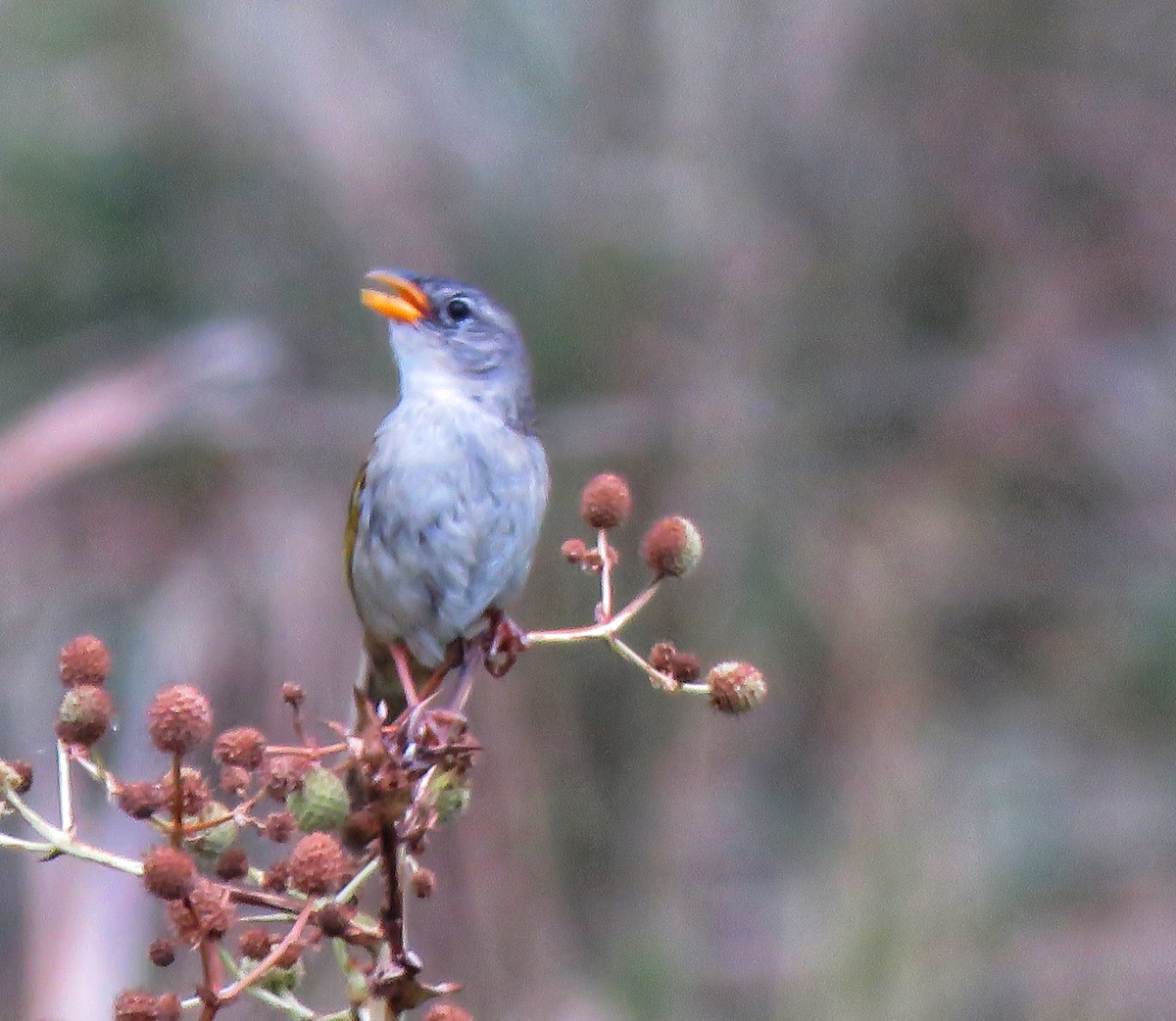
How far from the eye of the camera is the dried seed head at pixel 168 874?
1434mm

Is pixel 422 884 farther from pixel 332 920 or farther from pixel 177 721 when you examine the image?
pixel 177 721

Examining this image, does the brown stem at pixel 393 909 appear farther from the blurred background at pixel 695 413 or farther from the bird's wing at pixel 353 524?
the blurred background at pixel 695 413

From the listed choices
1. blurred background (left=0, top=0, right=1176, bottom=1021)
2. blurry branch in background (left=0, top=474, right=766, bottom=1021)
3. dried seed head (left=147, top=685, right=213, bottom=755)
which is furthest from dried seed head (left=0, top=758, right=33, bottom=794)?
blurred background (left=0, top=0, right=1176, bottom=1021)

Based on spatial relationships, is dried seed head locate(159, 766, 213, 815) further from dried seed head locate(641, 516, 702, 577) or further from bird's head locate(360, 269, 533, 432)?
bird's head locate(360, 269, 533, 432)

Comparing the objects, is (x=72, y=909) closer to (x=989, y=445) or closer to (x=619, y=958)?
(x=619, y=958)

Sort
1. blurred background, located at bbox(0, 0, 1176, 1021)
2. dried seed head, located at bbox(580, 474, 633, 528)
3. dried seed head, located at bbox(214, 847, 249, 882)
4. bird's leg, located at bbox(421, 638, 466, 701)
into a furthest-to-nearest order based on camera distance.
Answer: blurred background, located at bbox(0, 0, 1176, 1021), bird's leg, located at bbox(421, 638, 466, 701), dried seed head, located at bbox(580, 474, 633, 528), dried seed head, located at bbox(214, 847, 249, 882)

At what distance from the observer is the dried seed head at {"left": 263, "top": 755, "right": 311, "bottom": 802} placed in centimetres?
171

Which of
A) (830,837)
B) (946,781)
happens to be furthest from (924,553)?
(830,837)

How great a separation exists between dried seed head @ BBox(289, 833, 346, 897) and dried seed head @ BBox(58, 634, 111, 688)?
285mm

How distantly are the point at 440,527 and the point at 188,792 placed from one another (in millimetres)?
1903

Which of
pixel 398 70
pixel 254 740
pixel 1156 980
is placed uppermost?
pixel 398 70

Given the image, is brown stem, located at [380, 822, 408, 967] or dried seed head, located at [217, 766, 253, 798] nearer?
brown stem, located at [380, 822, 408, 967]

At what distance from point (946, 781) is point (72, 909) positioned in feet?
11.7

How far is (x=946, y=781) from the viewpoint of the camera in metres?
6.18
